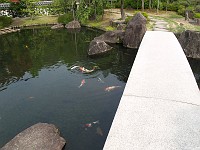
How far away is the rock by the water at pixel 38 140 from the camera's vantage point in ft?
37.0

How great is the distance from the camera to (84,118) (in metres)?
14.7

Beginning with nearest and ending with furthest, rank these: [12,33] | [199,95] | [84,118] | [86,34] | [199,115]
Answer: [199,115] → [199,95] → [84,118] → [86,34] → [12,33]

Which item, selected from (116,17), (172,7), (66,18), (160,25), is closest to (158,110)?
(160,25)

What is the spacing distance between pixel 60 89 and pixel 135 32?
478 inches

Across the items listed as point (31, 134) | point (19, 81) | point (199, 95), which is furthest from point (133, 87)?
point (19, 81)

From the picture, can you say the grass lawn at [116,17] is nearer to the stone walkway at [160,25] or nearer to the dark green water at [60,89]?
the stone walkway at [160,25]

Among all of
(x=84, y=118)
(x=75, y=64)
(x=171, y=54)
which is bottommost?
(x=84, y=118)

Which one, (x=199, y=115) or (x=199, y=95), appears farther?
(x=199, y=95)

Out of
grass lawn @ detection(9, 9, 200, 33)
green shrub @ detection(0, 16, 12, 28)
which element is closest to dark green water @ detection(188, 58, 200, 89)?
grass lawn @ detection(9, 9, 200, 33)

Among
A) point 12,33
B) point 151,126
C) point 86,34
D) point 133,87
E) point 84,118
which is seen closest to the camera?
point 151,126

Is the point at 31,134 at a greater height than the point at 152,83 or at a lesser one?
lesser

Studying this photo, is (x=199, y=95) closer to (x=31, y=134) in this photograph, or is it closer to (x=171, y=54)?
(x=171, y=54)

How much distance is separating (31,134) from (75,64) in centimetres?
1222

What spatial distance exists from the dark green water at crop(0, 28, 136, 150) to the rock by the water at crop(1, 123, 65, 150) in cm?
90
